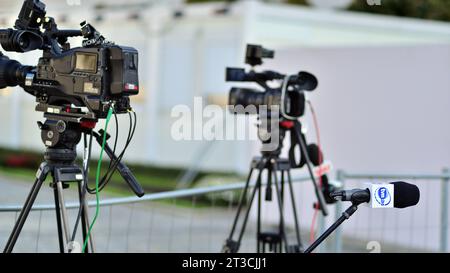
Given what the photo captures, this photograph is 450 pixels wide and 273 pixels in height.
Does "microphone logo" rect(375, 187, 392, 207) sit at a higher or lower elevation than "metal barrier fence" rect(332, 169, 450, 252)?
higher

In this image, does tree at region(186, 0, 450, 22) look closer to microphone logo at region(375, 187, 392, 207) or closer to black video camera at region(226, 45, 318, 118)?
black video camera at region(226, 45, 318, 118)

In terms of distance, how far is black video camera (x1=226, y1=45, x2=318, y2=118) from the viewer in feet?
15.7

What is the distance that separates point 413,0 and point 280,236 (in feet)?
49.6

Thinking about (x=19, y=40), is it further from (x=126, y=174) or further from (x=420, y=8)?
(x=420, y=8)

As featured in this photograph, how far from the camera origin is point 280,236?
504cm

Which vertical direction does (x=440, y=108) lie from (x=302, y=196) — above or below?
above

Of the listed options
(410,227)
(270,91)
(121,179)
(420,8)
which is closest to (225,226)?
(410,227)

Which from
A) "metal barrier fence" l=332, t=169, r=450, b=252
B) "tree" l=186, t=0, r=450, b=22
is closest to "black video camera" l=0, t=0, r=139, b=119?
"metal barrier fence" l=332, t=169, r=450, b=252

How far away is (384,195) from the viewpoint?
2.97 metres

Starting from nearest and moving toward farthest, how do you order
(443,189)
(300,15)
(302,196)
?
1. (443,189)
2. (302,196)
3. (300,15)

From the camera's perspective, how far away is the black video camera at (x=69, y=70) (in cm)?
345

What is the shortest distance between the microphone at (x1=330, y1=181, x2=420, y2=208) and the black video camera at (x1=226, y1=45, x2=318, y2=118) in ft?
5.96

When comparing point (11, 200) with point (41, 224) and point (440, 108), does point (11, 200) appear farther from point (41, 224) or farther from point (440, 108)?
point (440, 108)
